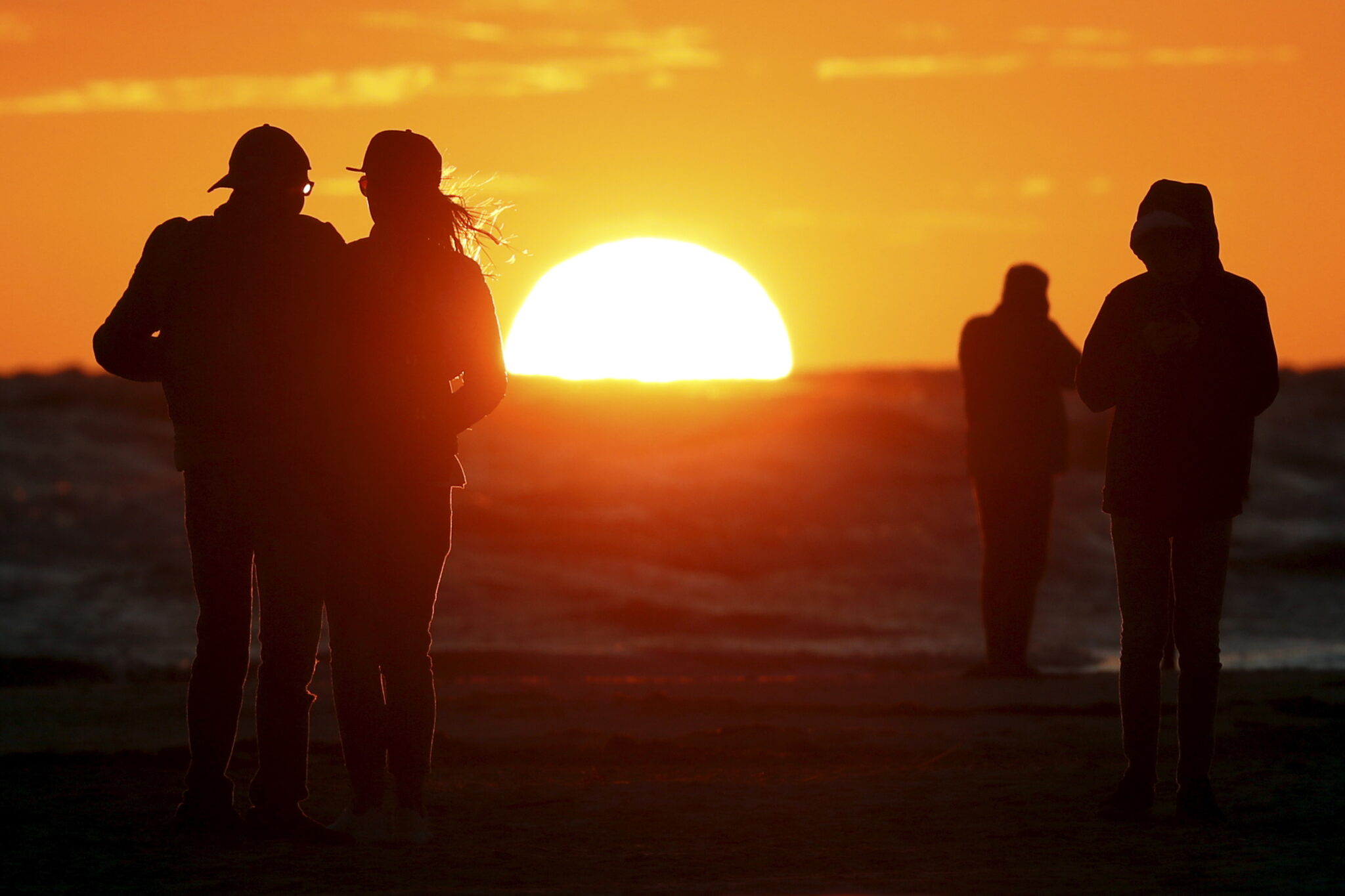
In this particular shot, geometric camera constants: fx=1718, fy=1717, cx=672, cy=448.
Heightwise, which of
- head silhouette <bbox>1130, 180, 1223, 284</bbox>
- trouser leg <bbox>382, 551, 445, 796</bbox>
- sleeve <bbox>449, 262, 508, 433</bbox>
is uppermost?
head silhouette <bbox>1130, 180, 1223, 284</bbox>

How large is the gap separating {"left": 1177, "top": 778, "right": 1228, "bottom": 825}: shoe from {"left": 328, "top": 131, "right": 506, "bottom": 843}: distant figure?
6.43ft

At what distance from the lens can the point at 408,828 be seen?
14.1 ft

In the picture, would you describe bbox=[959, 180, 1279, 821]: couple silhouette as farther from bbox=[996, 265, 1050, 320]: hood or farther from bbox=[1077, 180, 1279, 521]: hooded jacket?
bbox=[996, 265, 1050, 320]: hood

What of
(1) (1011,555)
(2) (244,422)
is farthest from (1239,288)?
(1) (1011,555)

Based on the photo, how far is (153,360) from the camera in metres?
4.32

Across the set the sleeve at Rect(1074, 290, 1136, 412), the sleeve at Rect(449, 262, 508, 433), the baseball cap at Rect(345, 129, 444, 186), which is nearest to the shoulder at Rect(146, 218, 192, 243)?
the baseball cap at Rect(345, 129, 444, 186)

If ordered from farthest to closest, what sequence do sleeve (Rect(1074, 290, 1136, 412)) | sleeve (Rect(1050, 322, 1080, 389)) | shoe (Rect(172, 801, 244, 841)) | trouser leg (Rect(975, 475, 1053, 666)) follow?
1. trouser leg (Rect(975, 475, 1053, 666))
2. sleeve (Rect(1050, 322, 1080, 389))
3. sleeve (Rect(1074, 290, 1136, 412))
4. shoe (Rect(172, 801, 244, 841))

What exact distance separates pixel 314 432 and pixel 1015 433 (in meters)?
4.70

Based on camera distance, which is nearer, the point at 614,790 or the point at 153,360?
the point at 153,360

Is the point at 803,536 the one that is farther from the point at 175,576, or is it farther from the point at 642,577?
the point at 175,576

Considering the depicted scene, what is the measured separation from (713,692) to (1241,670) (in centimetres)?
304

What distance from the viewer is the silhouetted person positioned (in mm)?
4266

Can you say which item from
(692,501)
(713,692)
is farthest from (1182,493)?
(692,501)

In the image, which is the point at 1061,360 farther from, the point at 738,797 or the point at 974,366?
the point at 738,797
